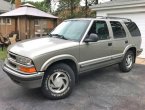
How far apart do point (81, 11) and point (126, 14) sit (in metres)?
13.5

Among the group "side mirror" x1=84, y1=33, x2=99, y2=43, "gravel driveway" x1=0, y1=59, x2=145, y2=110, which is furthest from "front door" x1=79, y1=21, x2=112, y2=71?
"gravel driveway" x1=0, y1=59, x2=145, y2=110

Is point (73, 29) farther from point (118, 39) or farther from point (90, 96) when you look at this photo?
point (90, 96)

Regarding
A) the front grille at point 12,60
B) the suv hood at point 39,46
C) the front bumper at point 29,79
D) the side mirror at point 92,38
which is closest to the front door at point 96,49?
the side mirror at point 92,38

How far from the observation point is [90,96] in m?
5.17

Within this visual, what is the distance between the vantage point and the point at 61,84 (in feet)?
16.3

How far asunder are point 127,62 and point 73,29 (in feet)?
9.34

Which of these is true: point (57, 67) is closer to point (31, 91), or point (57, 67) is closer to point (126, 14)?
point (31, 91)

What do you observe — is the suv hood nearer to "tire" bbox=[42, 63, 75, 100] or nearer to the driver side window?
"tire" bbox=[42, 63, 75, 100]

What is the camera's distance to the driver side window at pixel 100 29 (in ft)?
19.1

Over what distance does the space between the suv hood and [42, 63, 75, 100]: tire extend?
455 mm

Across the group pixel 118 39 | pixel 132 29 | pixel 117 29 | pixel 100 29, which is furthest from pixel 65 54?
pixel 132 29

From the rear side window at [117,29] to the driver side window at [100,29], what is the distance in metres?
0.41

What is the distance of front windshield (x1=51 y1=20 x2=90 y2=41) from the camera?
5520 millimetres

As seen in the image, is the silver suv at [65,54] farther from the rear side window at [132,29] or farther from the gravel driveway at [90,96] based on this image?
the rear side window at [132,29]
